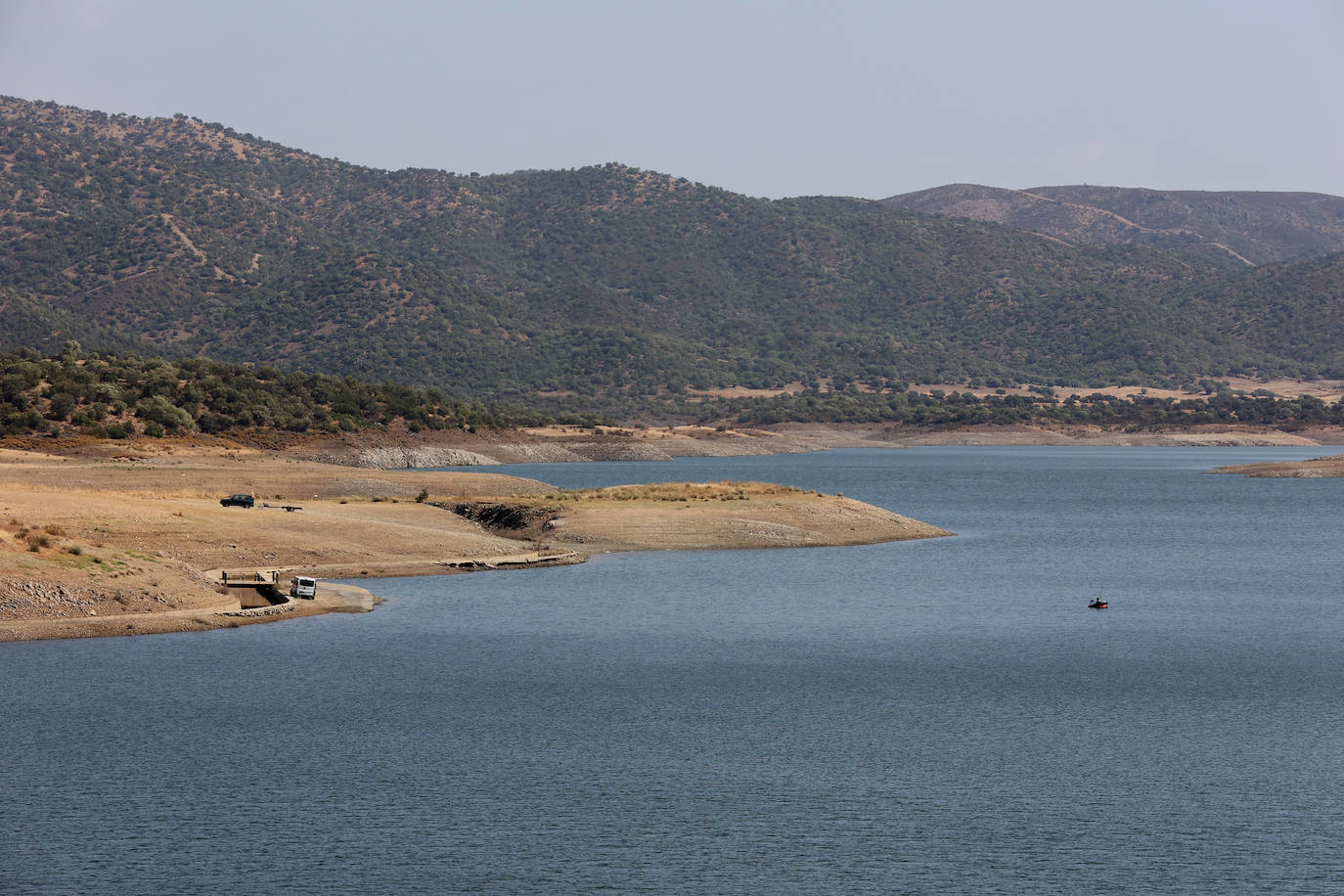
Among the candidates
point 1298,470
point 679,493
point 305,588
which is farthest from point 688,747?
point 1298,470

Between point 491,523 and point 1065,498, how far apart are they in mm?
69360

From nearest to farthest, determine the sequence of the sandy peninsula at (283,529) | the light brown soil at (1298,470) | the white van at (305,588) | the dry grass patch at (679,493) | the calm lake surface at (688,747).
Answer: the calm lake surface at (688,747), the sandy peninsula at (283,529), the white van at (305,588), the dry grass patch at (679,493), the light brown soil at (1298,470)

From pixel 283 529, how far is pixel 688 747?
39.9m

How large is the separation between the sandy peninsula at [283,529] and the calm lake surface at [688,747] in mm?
3217

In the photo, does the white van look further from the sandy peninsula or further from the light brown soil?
the light brown soil

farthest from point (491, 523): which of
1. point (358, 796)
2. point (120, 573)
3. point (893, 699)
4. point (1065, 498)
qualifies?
point (1065, 498)

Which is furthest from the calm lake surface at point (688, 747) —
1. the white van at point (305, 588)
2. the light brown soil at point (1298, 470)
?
the light brown soil at point (1298, 470)

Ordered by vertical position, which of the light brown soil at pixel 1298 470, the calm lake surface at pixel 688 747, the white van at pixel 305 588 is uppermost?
the light brown soil at pixel 1298 470

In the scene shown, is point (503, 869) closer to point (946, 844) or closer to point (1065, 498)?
point (946, 844)

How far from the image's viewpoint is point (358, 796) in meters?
28.7

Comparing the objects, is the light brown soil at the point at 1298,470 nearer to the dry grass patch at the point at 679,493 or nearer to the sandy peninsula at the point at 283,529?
the sandy peninsula at the point at 283,529

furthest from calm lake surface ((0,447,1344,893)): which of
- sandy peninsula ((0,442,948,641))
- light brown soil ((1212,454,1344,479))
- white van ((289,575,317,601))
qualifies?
light brown soil ((1212,454,1344,479))

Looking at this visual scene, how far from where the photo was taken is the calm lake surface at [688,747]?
25.0 m

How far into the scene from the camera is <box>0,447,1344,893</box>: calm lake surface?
2500cm
